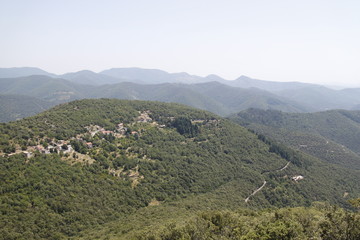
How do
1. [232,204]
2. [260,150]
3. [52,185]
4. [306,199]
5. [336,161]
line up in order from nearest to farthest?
[52,185]
[232,204]
[306,199]
[260,150]
[336,161]

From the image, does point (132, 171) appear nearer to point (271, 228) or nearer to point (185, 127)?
point (185, 127)

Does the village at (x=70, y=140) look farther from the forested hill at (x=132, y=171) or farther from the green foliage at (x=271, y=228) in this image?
the green foliage at (x=271, y=228)

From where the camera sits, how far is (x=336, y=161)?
16025 centimetres

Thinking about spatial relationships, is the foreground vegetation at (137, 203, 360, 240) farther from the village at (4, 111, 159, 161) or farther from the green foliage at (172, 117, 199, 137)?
the green foliage at (172, 117, 199, 137)

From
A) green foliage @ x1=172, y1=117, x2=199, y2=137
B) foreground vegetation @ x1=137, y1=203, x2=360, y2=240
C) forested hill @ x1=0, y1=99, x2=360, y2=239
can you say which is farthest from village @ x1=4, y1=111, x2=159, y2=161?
foreground vegetation @ x1=137, y1=203, x2=360, y2=240

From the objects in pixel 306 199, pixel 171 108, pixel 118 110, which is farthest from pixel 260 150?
pixel 118 110

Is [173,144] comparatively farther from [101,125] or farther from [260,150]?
[260,150]

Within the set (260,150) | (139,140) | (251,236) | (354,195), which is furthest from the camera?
(260,150)

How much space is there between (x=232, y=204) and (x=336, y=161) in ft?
396

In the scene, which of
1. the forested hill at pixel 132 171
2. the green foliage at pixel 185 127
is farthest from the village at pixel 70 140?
the green foliage at pixel 185 127

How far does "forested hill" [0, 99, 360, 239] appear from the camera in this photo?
5975 centimetres

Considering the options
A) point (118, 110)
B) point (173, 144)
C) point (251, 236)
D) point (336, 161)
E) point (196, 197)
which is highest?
point (118, 110)

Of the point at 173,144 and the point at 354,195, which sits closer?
the point at 354,195

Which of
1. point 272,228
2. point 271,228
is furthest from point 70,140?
point 272,228
